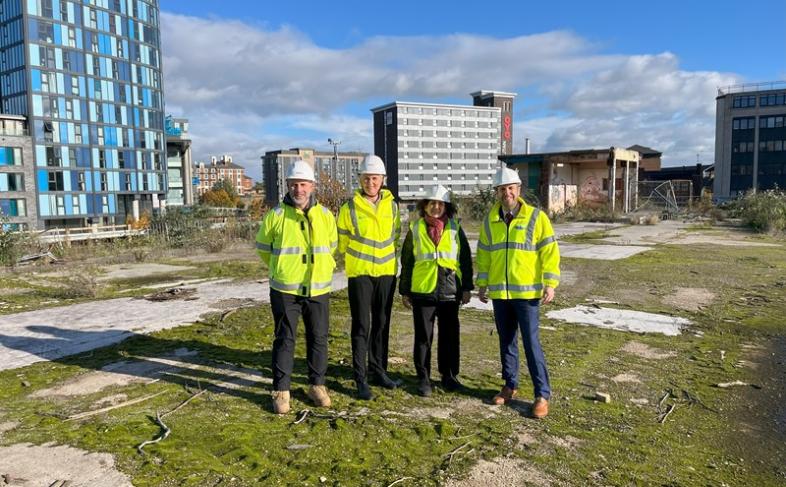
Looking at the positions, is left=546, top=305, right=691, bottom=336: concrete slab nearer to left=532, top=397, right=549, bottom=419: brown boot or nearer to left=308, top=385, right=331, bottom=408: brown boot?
left=532, top=397, right=549, bottom=419: brown boot

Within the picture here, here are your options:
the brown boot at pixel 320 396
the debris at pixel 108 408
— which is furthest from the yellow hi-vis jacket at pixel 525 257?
the debris at pixel 108 408

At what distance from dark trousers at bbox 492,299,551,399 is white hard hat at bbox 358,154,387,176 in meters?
1.36

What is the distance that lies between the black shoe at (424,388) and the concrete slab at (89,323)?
349 cm

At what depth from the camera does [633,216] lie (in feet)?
89.7

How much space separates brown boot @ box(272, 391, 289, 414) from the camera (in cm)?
415

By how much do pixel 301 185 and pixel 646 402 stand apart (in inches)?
124

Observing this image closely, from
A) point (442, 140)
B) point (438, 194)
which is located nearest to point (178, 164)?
point (442, 140)

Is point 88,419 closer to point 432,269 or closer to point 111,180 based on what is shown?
point 432,269

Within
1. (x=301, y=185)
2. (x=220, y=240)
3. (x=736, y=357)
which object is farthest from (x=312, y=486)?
(x=220, y=240)

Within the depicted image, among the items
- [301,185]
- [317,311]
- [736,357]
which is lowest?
[736,357]

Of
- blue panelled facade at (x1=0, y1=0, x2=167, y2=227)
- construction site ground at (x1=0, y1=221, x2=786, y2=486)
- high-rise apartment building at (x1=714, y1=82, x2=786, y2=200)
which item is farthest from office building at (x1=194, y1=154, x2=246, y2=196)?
construction site ground at (x1=0, y1=221, x2=786, y2=486)

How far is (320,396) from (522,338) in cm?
157

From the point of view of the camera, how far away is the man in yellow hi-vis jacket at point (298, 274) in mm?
4289

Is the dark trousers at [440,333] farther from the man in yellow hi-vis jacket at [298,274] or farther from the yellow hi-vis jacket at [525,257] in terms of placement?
the man in yellow hi-vis jacket at [298,274]
